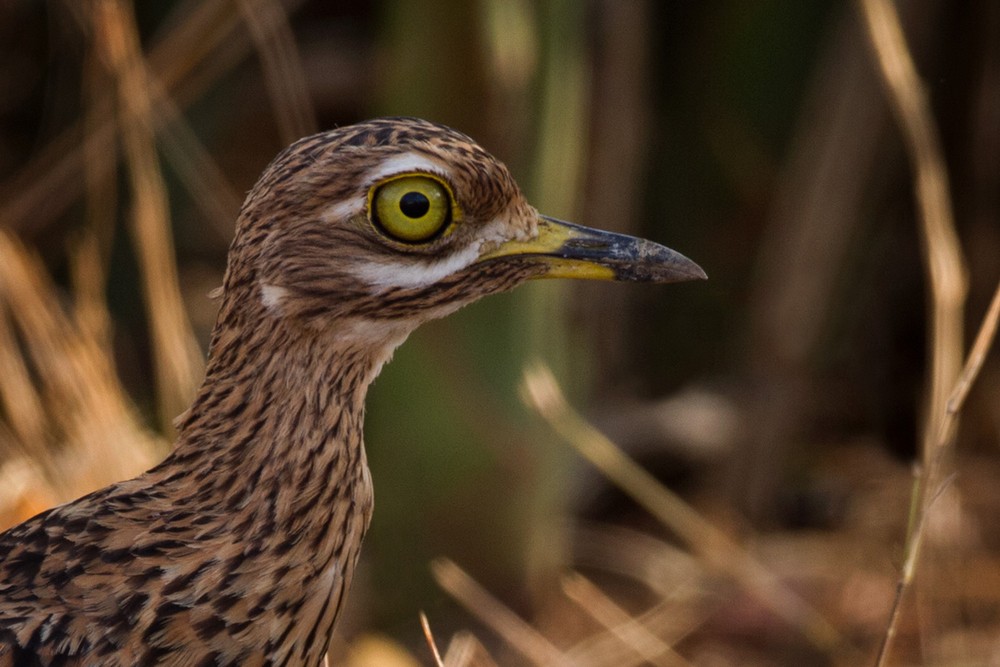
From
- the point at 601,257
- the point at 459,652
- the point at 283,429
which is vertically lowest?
the point at 459,652

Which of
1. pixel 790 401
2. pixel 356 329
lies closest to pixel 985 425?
pixel 790 401

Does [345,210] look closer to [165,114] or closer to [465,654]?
[465,654]

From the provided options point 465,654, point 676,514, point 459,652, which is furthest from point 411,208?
point 676,514

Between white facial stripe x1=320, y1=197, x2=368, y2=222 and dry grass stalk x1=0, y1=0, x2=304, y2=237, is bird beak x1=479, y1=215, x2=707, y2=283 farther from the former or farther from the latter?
dry grass stalk x1=0, y1=0, x2=304, y2=237

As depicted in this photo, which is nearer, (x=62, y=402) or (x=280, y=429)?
(x=280, y=429)

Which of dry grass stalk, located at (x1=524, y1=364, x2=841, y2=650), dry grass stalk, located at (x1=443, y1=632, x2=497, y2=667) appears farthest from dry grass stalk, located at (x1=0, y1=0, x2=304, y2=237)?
dry grass stalk, located at (x1=443, y1=632, x2=497, y2=667)

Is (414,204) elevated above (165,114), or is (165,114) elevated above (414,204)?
(165,114)

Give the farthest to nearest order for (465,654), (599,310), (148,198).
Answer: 1. (599,310)
2. (148,198)
3. (465,654)

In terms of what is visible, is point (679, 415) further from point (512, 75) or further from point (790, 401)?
point (512, 75)
